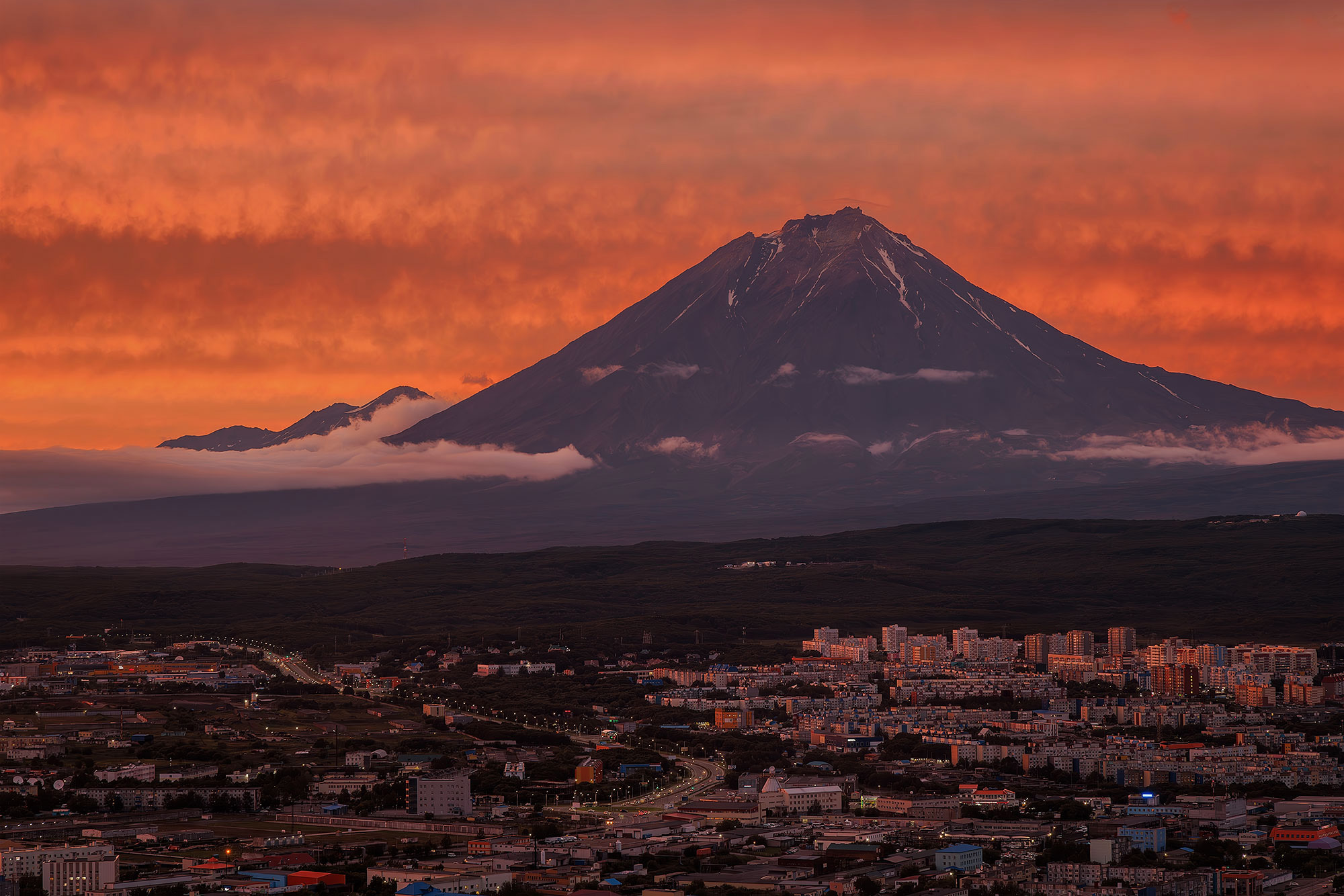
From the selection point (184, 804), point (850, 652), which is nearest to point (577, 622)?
point (850, 652)

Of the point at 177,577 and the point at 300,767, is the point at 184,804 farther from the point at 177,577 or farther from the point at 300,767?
the point at 177,577

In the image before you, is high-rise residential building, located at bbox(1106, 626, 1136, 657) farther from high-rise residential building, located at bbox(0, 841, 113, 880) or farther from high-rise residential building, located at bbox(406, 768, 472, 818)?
high-rise residential building, located at bbox(0, 841, 113, 880)

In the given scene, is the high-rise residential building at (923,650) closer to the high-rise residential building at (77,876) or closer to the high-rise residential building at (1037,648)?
the high-rise residential building at (1037,648)

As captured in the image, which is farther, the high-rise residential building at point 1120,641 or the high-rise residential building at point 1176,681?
the high-rise residential building at point 1120,641

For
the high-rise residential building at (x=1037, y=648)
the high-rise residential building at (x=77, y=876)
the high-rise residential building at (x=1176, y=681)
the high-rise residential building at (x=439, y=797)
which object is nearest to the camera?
the high-rise residential building at (x=77, y=876)

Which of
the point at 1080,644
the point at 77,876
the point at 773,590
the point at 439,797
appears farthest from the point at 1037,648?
the point at 77,876

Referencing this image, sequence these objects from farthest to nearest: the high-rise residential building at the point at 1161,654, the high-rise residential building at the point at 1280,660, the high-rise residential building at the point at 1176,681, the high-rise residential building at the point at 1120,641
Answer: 1. the high-rise residential building at the point at 1120,641
2. the high-rise residential building at the point at 1161,654
3. the high-rise residential building at the point at 1280,660
4. the high-rise residential building at the point at 1176,681

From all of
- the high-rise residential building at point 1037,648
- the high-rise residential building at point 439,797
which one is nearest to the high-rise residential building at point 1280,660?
the high-rise residential building at point 1037,648
